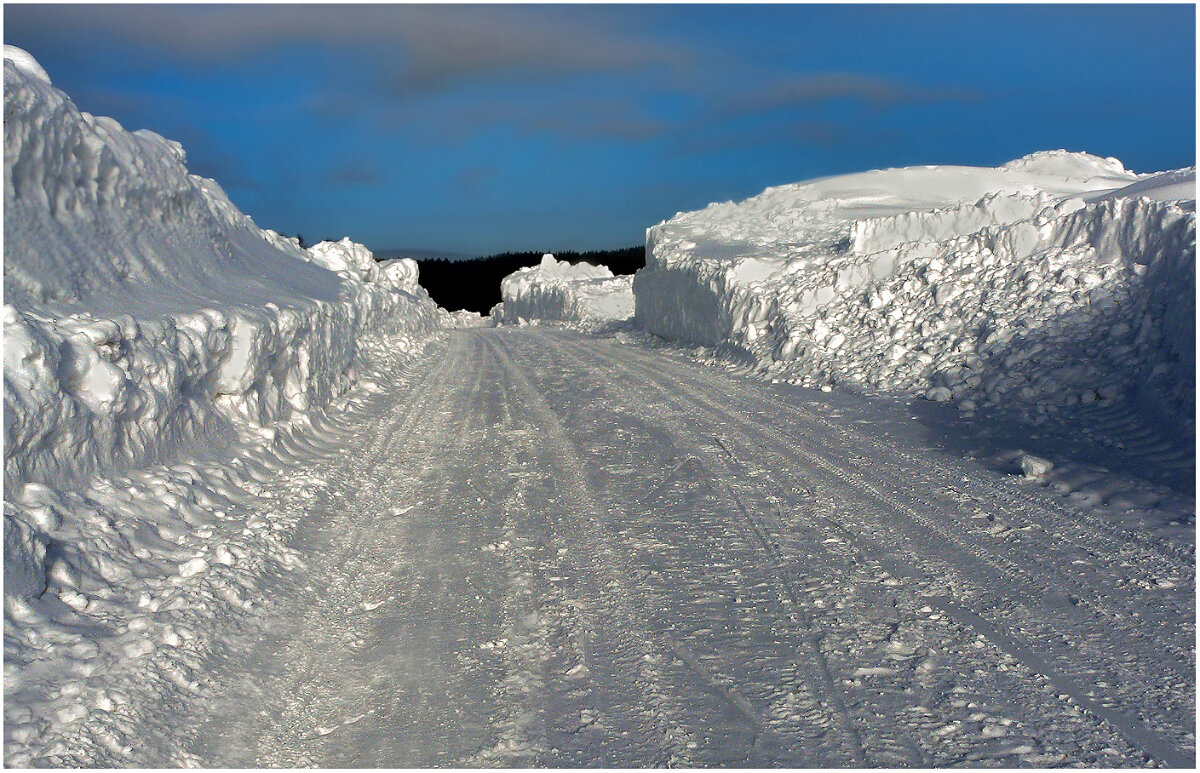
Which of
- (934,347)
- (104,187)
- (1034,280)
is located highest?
(104,187)

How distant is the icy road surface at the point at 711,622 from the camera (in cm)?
347

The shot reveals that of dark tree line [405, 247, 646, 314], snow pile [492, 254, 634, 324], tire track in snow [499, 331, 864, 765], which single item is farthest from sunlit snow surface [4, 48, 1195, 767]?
dark tree line [405, 247, 646, 314]

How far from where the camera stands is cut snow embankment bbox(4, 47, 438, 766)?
12.9ft

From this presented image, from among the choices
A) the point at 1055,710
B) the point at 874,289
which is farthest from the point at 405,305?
the point at 1055,710

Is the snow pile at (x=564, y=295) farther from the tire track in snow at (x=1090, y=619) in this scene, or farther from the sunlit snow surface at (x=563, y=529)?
the tire track in snow at (x=1090, y=619)

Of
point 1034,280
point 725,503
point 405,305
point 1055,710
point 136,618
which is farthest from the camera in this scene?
point 405,305

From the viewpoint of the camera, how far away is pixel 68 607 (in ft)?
14.3

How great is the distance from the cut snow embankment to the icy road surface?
449 millimetres

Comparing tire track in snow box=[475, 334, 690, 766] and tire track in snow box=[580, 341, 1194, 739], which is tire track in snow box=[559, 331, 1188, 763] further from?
tire track in snow box=[475, 334, 690, 766]

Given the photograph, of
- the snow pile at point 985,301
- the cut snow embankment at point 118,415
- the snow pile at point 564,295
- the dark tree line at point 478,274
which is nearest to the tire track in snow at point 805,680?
the cut snow embankment at point 118,415

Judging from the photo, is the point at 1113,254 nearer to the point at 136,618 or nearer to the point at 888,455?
the point at 888,455

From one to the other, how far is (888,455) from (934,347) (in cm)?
420

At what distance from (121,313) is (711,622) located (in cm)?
559

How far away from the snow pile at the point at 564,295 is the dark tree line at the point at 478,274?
39205 millimetres
